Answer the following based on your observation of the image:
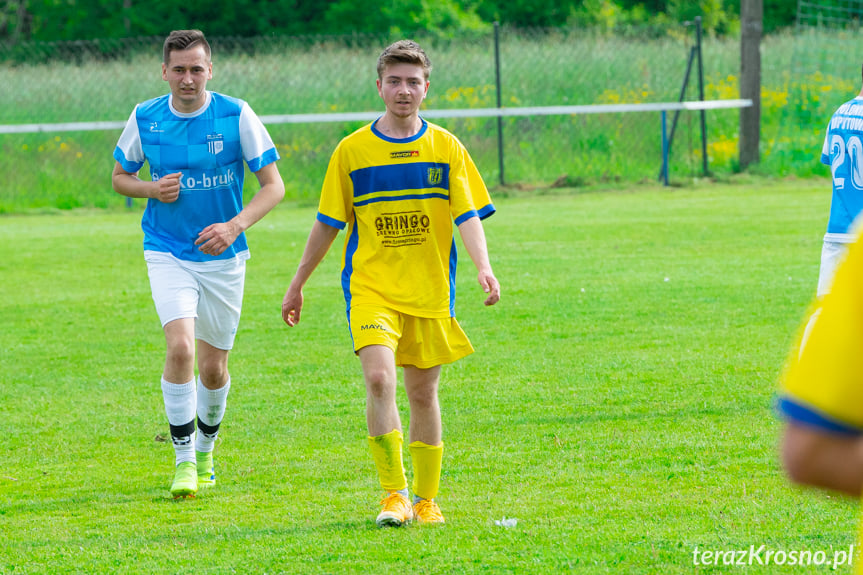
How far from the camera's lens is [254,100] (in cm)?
2097

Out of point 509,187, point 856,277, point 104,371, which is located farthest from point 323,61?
point 856,277

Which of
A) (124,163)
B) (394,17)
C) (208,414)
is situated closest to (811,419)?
(208,414)

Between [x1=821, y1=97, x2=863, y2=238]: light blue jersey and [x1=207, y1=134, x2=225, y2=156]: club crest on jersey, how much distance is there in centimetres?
288

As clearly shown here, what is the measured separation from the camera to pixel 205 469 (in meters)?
5.41

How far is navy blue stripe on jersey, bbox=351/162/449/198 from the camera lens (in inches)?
181

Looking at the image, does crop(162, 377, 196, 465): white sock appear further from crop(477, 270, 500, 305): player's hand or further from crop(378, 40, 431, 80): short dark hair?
crop(378, 40, 431, 80): short dark hair

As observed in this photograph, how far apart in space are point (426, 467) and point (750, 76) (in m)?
16.8

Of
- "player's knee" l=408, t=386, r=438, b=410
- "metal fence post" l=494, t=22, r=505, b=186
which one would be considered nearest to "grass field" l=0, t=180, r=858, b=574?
"player's knee" l=408, t=386, r=438, b=410

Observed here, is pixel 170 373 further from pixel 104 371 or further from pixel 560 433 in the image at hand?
pixel 104 371

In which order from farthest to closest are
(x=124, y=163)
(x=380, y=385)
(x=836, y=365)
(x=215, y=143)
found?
(x=124, y=163), (x=215, y=143), (x=380, y=385), (x=836, y=365)

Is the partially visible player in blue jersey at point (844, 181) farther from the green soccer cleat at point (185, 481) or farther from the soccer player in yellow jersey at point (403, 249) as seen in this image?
the green soccer cleat at point (185, 481)

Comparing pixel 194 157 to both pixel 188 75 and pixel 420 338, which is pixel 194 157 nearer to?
pixel 188 75

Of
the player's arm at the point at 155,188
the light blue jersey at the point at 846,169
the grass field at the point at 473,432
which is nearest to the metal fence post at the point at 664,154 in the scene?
the grass field at the point at 473,432

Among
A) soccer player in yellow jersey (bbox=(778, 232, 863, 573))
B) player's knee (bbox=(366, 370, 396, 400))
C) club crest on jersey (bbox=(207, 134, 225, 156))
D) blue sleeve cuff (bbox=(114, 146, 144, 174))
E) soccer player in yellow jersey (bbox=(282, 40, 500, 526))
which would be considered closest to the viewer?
soccer player in yellow jersey (bbox=(778, 232, 863, 573))
